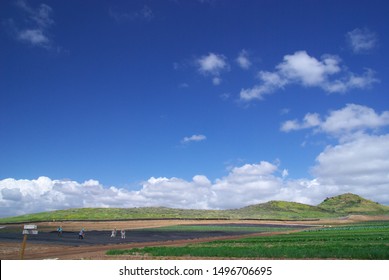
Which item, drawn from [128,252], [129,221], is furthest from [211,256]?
[129,221]

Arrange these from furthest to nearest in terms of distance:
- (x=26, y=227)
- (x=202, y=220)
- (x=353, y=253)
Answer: (x=202, y=220) < (x=353, y=253) < (x=26, y=227)

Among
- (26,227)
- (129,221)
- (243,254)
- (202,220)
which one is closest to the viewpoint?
(26,227)

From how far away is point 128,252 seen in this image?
3825cm
